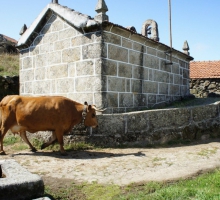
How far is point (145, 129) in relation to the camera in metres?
6.64

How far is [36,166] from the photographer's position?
466 cm

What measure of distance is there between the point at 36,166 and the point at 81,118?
1.56m

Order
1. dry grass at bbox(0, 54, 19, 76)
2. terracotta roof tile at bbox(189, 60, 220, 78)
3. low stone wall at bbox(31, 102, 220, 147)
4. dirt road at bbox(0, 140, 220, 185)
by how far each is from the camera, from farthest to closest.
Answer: terracotta roof tile at bbox(189, 60, 220, 78) → dry grass at bbox(0, 54, 19, 76) → low stone wall at bbox(31, 102, 220, 147) → dirt road at bbox(0, 140, 220, 185)

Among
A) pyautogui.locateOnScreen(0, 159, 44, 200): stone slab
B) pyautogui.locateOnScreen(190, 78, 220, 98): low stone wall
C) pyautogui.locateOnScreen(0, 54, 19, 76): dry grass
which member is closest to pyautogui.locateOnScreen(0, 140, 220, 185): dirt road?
pyautogui.locateOnScreen(0, 159, 44, 200): stone slab

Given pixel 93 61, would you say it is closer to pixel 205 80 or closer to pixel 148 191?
pixel 148 191

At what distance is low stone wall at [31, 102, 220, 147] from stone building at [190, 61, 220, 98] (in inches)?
468

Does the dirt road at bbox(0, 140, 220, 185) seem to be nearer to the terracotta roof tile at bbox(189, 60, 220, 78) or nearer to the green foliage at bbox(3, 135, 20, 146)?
the green foliage at bbox(3, 135, 20, 146)

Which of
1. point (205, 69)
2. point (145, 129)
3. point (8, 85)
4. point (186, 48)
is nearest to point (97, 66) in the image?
point (145, 129)

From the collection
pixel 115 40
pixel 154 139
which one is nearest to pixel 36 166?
pixel 154 139

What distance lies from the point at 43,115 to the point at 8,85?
7.28m

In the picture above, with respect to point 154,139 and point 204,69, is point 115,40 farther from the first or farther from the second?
point 204,69

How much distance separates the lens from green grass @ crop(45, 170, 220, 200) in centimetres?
313

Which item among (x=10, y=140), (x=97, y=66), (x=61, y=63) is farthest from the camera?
(x=61, y=63)

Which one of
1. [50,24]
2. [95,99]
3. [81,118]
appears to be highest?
[50,24]
